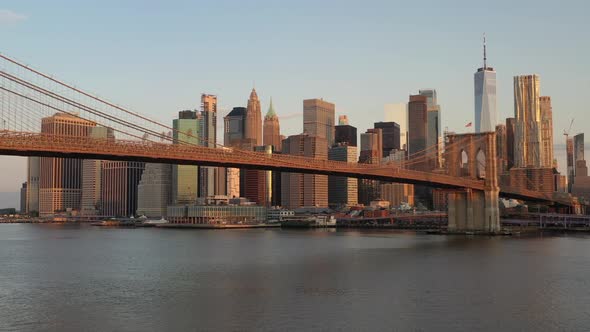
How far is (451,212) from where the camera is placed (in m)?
61.3

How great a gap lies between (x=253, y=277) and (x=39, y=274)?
8.96 metres

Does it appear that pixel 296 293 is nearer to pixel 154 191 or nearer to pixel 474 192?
pixel 474 192

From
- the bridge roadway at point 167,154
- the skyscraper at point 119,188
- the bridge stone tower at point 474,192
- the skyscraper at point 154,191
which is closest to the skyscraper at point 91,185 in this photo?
the skyscraper at point 119,188

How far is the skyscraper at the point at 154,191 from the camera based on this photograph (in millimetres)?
162375

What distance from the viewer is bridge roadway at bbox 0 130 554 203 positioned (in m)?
29.1

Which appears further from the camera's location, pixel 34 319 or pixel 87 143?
pixel 87 143

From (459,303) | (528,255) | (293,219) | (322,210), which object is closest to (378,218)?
(293,219)

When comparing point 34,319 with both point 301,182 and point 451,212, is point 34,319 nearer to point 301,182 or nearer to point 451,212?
point 451,212

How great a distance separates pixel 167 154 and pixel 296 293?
47.8ft

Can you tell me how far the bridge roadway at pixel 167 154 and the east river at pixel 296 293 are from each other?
17.1ft

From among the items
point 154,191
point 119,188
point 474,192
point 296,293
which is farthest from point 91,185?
point 296,293

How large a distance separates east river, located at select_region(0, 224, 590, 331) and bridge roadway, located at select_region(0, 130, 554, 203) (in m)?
5.22

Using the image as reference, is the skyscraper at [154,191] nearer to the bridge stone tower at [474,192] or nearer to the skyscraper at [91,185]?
the skyscraper at [91,185]

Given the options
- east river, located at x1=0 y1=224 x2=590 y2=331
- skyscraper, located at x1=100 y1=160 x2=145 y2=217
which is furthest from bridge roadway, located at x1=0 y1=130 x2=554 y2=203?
skyscraper, located at x1=100 y1=160 x2=145 y2=217
